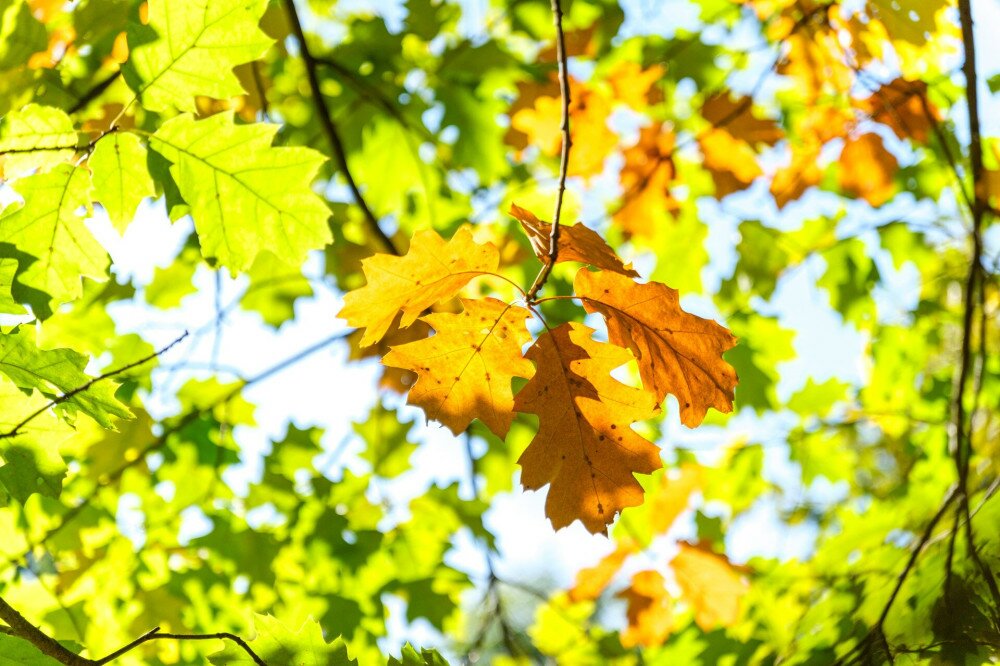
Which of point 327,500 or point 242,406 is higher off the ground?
point 242,406

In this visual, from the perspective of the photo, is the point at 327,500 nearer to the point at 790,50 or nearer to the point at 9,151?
the point at 9,151

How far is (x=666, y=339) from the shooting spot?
4.41 feet

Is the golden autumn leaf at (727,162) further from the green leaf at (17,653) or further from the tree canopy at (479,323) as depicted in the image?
the green leaf at (17,653)

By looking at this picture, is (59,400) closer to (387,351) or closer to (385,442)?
(387,351)

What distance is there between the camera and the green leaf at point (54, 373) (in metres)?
1.30

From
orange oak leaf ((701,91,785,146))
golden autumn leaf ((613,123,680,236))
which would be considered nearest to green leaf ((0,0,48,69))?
golden autumn leaf ((613,123,680,236))

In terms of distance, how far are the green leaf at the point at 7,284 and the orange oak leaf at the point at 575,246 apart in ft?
2.88

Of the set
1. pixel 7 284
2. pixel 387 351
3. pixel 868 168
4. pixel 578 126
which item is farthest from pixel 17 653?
pixel 868 168

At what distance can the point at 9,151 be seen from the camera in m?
1.43

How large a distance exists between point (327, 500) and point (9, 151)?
1.78m

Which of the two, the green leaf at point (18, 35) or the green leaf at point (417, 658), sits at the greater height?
the green leaf at point (18, 35)

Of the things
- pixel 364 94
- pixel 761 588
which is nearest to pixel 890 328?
pixel 761 588

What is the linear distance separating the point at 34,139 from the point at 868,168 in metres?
2.88

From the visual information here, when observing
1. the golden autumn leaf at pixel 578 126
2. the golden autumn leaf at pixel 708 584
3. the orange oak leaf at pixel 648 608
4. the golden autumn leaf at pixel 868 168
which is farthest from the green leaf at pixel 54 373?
the golden autumn leaf at pixel 868 168
